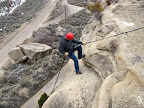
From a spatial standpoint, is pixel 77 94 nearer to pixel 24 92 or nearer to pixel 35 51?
pixel 24 92

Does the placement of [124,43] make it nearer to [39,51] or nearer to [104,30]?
[104,30]

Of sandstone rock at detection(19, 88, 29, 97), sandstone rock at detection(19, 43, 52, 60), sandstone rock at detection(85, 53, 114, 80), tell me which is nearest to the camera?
sandstone rock at detection(85, 53, 114, 80)

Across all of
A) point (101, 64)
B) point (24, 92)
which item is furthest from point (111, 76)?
point (24, 92)

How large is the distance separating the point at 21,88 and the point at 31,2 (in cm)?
5225

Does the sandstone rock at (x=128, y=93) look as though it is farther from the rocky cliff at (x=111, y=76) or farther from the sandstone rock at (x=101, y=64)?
the sandstone rock at (x=101, y=64)

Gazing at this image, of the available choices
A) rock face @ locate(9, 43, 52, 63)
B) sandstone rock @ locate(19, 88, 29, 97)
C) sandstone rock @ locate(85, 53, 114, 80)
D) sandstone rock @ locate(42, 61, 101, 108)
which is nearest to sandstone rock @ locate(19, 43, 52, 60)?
rock face @ locate(9, 43, 52, 63)

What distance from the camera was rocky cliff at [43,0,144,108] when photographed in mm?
5160

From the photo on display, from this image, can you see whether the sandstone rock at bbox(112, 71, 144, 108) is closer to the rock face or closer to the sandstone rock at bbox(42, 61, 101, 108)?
the sandstone rock at bbox(42, 61, 101, 108)

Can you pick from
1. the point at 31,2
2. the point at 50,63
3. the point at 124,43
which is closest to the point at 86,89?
the point at 124,43

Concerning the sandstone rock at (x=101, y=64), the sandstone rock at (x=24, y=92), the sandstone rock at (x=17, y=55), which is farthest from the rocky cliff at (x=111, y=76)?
the sandstone rock at (x=17, y=55)

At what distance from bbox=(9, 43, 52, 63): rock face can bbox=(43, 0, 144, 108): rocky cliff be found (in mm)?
9777

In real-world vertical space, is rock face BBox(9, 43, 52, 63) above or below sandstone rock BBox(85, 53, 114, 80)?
below

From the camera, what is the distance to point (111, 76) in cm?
626

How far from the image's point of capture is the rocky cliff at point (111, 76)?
5160mm
